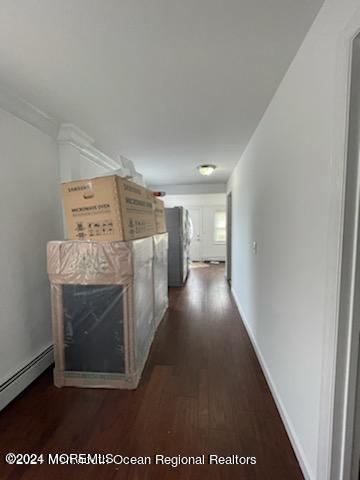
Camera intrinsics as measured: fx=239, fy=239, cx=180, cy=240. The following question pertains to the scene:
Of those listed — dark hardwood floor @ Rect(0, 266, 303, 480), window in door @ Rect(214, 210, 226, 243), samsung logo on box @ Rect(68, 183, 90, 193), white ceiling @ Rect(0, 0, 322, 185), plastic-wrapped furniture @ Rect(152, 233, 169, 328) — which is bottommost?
dark hardwood floor @ Rect(0, 266, 303, 480)

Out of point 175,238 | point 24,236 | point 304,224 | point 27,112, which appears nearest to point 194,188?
point 175,238

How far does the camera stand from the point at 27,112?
78.4 inches

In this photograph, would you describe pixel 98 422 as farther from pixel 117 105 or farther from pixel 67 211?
pixel 117 105

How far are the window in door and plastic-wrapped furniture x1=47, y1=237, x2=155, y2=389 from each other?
19.9 ft

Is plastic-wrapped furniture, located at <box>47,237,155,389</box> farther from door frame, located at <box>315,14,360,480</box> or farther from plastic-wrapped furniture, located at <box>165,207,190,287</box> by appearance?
plastic-wrapped furniture, located at <box>165,207,190,287</box>

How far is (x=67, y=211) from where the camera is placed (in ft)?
6.53

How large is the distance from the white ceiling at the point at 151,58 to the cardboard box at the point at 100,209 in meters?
0.68

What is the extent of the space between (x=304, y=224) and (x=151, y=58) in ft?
4.36

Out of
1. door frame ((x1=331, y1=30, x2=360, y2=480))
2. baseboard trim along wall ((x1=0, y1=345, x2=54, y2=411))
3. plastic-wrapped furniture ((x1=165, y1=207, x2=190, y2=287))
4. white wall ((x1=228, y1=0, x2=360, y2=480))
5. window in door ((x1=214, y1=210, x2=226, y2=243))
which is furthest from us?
window in door ((x1=214, y1=210, x2=226, y2=243))

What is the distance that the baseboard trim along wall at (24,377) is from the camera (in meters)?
1.75

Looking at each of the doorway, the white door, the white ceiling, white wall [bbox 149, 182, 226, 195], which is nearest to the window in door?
the white door

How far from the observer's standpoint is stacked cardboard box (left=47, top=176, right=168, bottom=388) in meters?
1.87

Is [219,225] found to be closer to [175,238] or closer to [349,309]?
[175,238]

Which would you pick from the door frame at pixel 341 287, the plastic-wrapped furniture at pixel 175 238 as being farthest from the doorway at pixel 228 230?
the door frame at pixel 341 287
